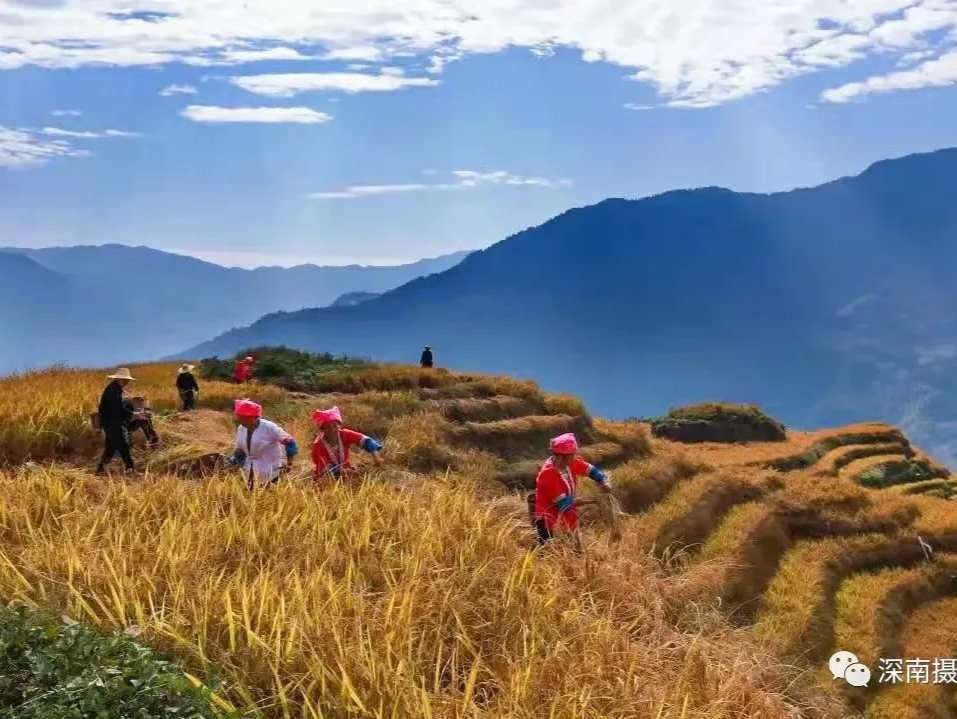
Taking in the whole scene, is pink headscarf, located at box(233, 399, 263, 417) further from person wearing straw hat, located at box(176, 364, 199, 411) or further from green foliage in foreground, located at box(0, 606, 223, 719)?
person wearing straw hat, located at box(176, 364, 199, 411)

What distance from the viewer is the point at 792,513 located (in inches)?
986

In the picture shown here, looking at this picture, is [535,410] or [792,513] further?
[535,410]

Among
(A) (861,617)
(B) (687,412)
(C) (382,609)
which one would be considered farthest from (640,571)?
(B) (687,412)

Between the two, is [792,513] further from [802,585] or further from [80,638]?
[80,638]

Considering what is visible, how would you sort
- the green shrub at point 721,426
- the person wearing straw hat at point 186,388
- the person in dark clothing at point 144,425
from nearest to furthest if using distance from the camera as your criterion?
1. the person in dark clothing at point 144,425
2. the person wearing straw hat at point 186,388
3. the green shrub at point 721,426

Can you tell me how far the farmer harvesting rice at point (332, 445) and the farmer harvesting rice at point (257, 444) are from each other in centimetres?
50

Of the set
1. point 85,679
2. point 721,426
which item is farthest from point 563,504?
point 721,426

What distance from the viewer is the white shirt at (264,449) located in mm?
11688

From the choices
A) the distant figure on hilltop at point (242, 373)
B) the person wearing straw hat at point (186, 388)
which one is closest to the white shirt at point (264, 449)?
the person wearing straw hat at point (186, 388)

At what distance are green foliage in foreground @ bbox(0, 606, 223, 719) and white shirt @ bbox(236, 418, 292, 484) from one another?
583cm

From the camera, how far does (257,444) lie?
38.7ft

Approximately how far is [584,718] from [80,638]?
133 inches

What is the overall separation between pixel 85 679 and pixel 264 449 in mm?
6866

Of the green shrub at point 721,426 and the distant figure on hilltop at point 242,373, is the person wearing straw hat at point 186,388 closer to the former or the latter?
the distant figure on hilltop at point 242,373
